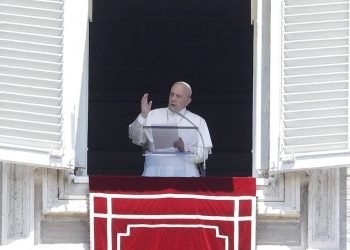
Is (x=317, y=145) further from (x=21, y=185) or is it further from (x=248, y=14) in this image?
(x=248, y=14)

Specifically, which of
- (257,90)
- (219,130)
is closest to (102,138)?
(219,130)

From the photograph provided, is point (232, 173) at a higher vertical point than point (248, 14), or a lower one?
lower

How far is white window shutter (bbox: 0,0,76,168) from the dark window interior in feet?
14.7

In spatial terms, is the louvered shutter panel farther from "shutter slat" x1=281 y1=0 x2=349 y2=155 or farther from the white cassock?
"shutter slat" x1=281 y1=0 x2=349 y2=155

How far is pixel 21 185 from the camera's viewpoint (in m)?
12.8

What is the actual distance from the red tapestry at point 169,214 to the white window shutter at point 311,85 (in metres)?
0.39

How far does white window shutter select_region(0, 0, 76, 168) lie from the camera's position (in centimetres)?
1262

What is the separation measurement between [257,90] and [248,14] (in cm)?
399

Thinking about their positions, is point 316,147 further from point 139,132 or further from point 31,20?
point 31,20

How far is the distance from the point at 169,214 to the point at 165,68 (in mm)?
4920

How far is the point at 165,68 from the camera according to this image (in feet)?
57.3

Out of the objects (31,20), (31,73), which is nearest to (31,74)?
(31,73)

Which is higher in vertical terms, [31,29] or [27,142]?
[31,29]

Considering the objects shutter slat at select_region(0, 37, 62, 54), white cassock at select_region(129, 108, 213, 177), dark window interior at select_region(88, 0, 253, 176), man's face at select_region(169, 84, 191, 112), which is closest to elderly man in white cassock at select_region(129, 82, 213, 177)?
white cassock at select_region(129, 108, 213, 177)
